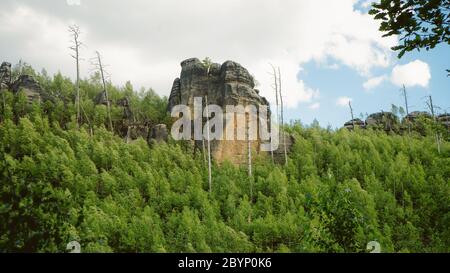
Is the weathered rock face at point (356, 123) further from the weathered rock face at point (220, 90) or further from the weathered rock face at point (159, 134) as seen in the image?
the weathered rock face at point (159, 134)

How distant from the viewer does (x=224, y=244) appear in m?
19.2

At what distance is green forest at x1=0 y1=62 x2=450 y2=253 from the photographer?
19.7 metres

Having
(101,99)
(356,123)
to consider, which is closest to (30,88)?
(101,99)

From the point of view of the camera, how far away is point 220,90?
36531 mm

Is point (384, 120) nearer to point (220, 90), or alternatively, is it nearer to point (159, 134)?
point (220, 90)

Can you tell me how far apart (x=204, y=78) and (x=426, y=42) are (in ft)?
114

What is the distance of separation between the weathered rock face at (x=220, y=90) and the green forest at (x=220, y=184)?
1.75 metres

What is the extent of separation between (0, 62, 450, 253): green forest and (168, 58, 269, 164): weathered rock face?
175 cm

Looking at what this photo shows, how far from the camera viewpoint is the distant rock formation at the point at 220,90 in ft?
108

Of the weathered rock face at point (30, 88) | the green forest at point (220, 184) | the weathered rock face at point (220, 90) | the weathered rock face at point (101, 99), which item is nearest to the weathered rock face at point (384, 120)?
the green forest at point (220, 184)

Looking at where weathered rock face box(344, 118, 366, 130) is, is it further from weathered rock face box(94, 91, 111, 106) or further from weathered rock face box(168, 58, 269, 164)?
weathered rock face box(94, 91, 111, 106)
